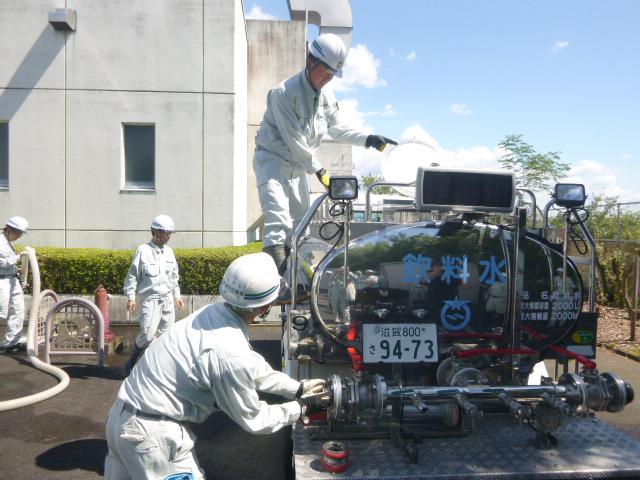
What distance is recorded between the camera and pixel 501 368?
12.1 ft

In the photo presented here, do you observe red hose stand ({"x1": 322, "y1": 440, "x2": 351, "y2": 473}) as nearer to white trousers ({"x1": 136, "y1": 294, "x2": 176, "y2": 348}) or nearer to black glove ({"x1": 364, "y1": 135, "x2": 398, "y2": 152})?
black glove ({"x1": 364, "y1": 135, "x2": 398, "y2": 152})

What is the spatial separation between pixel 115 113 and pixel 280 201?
24.0ft

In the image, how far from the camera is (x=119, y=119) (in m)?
10.6

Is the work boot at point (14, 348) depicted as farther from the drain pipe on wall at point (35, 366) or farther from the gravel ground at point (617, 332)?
the gravel ground at point (617, 332)

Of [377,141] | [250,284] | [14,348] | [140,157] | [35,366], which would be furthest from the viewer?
[140,157]

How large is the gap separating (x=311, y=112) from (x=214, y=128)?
634 cm

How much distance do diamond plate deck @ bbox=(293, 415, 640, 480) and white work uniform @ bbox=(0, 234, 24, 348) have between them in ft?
17.7

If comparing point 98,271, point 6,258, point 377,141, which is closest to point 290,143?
point 377,141

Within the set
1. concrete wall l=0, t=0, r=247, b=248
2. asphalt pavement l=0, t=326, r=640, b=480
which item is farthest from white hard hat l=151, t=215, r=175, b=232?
concrete wall l=0, t=0, r=247, b=248

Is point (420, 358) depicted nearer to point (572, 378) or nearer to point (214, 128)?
point (572, 378)

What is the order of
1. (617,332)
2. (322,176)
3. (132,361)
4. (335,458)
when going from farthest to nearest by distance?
(617,332) → (132,361) → (322,176) → (335,458)

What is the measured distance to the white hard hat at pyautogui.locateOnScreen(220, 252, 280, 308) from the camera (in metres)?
2.65

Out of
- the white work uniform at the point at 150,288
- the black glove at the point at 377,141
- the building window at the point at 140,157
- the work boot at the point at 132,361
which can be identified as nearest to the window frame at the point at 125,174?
the building window at the point at 140,157

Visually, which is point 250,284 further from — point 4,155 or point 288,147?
point 4,155
